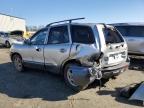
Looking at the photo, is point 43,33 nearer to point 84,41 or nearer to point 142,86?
point 84,41

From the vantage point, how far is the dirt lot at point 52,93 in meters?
6.22

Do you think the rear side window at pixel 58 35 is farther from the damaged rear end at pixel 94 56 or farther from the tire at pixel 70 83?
the tire at pixel 70 83

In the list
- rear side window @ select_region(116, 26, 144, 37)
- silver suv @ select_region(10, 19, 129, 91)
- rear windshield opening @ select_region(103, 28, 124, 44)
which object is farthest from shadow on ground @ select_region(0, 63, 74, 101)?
rear side window @ select_region(116, 26, 144, 37)

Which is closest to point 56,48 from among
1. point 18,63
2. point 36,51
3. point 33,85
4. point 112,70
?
point 36,51

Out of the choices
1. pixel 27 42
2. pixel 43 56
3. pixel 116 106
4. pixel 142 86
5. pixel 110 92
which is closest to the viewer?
pixel 116 106

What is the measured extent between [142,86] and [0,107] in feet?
12.1

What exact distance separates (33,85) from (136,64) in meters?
5.55

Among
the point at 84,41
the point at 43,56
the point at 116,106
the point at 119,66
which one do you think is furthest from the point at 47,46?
the point at 116,106

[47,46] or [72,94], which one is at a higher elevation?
[47,46]

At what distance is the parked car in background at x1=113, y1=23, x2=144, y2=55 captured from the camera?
11.7 m

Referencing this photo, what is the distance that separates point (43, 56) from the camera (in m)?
8.28

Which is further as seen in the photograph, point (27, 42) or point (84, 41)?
point (27, 42)

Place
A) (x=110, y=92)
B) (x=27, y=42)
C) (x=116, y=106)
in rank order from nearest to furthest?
(x=116, y=106)
(x=110, y=92)
(x=27, y=42)

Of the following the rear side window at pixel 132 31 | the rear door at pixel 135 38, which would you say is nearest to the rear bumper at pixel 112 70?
the rear door at pixel 135 38
